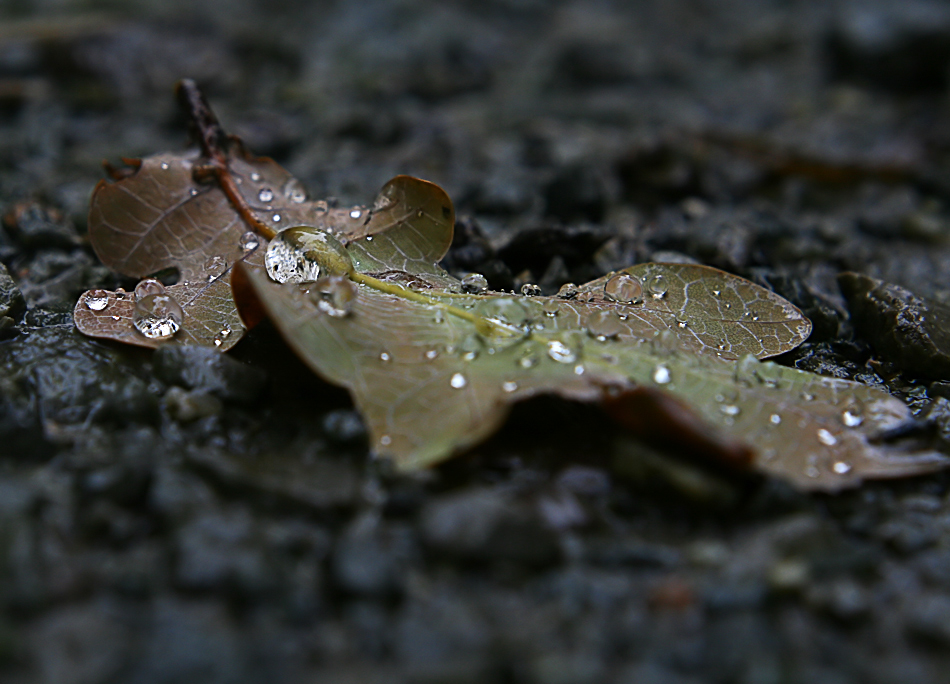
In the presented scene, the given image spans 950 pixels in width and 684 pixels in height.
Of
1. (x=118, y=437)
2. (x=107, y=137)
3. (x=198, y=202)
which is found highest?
(x=198, y=202)

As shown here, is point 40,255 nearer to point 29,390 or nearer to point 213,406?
point 29,390

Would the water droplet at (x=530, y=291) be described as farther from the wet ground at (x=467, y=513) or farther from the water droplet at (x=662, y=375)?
the water droplet at (x=662, y=375)

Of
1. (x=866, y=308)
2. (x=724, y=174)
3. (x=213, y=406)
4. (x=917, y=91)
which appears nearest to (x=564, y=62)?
(x=724, y=174)

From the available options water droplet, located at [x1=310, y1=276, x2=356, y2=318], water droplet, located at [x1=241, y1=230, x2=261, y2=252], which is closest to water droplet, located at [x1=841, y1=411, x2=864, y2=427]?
water droplet, located at [x1=310, y1=276, x2=356, y2=318]

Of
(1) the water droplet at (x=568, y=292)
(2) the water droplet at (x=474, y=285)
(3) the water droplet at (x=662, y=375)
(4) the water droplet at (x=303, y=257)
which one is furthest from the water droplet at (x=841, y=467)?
(4) the water droplet at (x=303, y=257)

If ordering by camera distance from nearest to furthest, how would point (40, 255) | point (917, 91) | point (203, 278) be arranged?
point (203, 278) < point (40, 255) < point (917, 91)

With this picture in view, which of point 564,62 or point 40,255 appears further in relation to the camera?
point 564,62

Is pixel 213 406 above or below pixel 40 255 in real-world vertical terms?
above
